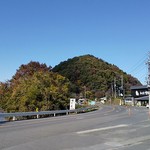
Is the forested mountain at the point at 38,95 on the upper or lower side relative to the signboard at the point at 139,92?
lower

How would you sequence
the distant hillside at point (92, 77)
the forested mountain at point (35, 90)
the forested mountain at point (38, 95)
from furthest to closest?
the distant hillside at point (92, 77) → the forested mountain at point (35, 90) → the forested mountain at point (38, 95)

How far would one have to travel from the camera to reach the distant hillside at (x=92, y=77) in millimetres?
162500

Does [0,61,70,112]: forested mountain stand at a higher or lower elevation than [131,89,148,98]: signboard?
lower

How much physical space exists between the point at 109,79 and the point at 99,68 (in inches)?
592

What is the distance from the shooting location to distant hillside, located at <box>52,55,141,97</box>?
6398 inches

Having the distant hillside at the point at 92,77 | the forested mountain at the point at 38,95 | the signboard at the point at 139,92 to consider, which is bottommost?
the forested mountain at the point at 38,95

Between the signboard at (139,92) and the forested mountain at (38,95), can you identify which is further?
the signboard at (139,92)

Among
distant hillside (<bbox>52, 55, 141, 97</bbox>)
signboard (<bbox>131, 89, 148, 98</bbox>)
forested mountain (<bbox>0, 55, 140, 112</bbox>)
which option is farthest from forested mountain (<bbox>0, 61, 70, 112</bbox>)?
distant hillside (<bbox>52, 55, 141, 97</bbox>)

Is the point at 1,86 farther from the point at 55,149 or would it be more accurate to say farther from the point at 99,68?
the point at 99,68

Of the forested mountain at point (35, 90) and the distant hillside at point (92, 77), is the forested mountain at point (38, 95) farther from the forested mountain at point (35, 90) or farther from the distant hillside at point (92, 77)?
the distant hillside at point (92, 77)

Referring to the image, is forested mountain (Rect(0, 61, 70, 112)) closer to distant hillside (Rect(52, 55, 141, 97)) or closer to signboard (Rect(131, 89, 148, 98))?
signboard (Rect(131, 89, 148, 98))

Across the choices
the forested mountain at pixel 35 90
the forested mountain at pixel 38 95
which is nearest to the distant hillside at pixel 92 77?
the forested mountain at pixel 35 90

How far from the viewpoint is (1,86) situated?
66875mm

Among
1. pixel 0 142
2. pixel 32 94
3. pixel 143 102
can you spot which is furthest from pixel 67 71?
pixel 0 142
